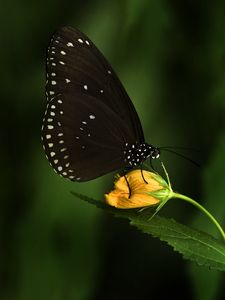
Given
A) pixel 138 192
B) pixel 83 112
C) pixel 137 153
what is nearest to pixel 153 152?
pixel 137 153

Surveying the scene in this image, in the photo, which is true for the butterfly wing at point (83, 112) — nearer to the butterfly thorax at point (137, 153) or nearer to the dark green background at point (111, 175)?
the butterfly thorax at point (137, 153)

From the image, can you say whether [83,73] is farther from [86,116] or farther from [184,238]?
[184,238]

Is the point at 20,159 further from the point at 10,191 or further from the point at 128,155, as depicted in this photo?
the point at 128,155

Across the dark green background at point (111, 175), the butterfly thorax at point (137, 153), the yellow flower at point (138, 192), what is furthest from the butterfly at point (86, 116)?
the dark green background at point (111, 175)

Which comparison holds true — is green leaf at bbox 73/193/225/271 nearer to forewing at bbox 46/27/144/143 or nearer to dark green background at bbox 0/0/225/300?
forewing at bbox 46/27/144/143

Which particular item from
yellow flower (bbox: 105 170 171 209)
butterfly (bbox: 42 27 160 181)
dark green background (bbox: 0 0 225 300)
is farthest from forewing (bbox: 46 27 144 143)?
dark green background (bbox: 0 0 225 300)

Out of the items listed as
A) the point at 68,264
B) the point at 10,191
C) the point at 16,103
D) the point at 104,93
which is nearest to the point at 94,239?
the point at 68,264
